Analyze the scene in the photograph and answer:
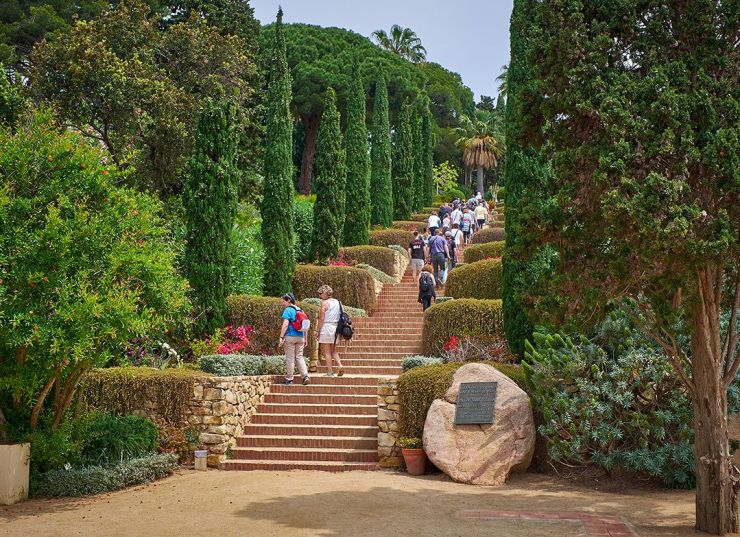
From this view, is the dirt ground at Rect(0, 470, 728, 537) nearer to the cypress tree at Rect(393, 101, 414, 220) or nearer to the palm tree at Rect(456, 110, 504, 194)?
the cypress tree at Rect(393, 101, 414, 220)

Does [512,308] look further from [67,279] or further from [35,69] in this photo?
[35,69]

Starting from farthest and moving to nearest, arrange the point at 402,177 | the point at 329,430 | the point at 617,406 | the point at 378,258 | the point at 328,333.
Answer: the point at 402,177 < the point at 378,258 < the point at 328,333 < the point at 329,430 < the point at 617,406

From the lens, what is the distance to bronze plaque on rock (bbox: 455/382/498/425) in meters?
12.1

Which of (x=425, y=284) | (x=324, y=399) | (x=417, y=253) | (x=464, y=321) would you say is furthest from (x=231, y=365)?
(x=417, y=253)

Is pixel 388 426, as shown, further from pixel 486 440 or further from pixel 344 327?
pixel 344 327

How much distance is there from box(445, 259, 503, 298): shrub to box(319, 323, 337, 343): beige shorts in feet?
18.3

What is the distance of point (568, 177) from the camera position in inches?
349

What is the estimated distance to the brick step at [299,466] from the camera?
1299cm

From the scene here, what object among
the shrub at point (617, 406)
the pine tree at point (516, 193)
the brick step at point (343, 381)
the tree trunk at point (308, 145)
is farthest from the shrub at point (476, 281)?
the tree trunk at point (308, 145)

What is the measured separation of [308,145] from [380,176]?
10.7 m

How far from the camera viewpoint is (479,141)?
206 feet

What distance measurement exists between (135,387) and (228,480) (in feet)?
8.26

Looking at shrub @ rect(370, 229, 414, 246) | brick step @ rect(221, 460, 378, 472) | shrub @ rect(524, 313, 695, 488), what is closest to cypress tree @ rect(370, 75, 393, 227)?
shrub @ rect(370, 229, 414, 246)

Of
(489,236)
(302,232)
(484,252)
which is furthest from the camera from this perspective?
(489,236)
